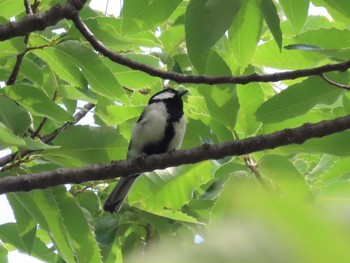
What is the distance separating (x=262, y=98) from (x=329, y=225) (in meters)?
2.01

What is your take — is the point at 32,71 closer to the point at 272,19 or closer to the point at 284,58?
the point at 284,58

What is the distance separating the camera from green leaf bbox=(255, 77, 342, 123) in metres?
1.92

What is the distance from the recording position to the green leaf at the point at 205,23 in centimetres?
155

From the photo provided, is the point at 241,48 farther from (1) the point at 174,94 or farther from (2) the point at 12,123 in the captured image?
(1) the point at 174,94

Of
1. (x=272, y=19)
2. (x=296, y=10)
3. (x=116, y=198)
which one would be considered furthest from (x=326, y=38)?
(x=116, y=198)

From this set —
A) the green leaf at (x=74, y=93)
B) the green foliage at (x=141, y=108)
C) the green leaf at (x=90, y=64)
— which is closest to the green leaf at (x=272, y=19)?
the green foliage at (x=141, y=108)

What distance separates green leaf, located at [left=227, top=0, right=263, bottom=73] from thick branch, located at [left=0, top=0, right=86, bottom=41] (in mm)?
532

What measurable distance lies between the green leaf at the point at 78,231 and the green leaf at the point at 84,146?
168 millimetres

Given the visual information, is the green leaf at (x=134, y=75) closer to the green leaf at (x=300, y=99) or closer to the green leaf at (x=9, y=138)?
the green leaf at (x=300, y=99)

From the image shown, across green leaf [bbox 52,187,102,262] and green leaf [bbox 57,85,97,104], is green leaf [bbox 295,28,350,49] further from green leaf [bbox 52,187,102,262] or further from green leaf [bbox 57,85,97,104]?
green leaf [bbox 52,187,102,262]

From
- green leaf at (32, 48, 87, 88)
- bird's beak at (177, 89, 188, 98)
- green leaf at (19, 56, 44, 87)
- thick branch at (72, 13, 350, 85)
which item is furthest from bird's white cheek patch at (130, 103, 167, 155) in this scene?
thick branch at (72, 13, 350, 85)

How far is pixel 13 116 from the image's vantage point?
1896 mm

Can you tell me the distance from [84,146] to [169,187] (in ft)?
Result: 1.56

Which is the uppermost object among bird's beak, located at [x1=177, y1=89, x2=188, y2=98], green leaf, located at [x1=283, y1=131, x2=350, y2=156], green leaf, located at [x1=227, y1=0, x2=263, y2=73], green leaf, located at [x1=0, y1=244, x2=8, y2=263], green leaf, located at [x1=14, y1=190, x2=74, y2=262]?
green leaf, located at [x1=227, y1=0, x2=263, y2=73]
